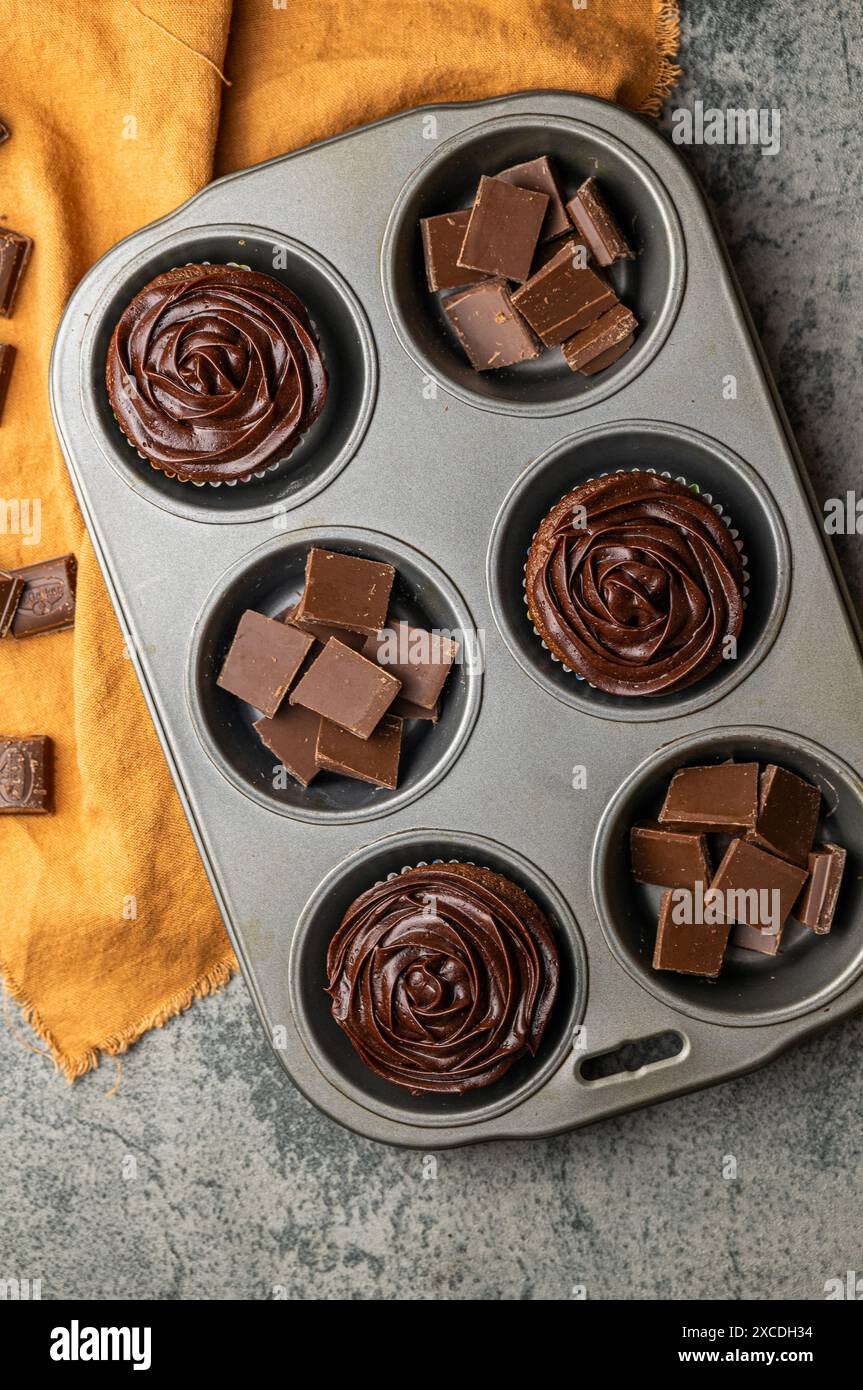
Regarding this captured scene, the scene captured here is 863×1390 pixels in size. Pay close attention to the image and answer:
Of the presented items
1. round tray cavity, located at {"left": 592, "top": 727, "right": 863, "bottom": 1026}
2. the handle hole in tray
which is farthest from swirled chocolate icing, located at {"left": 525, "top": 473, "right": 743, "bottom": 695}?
the handle hole in tray

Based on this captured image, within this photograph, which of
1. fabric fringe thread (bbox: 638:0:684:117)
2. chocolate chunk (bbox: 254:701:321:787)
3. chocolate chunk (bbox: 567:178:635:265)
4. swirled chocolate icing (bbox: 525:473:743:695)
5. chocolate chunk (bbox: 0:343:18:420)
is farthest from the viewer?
chocolate chunk (bbox: 0:343:18:420)

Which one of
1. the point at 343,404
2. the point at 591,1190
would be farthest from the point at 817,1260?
the point at 343,404

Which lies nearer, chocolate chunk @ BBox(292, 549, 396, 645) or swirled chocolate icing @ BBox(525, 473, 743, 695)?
swirled chocolate icing @ BBox(525, 473, 743, 695)

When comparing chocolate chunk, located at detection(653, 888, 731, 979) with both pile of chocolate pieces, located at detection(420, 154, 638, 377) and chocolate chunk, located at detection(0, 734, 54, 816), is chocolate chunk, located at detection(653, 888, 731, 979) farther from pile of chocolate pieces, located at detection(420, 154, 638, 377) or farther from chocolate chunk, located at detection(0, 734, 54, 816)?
chocolate chunk, located at detection(0, 734, 54, 816)

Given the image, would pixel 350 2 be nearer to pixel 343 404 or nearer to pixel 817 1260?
pixel 343 404

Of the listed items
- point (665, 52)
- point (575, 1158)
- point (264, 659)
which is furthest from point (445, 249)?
point (575, 1158)

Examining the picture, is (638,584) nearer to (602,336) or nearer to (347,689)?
(602,336)

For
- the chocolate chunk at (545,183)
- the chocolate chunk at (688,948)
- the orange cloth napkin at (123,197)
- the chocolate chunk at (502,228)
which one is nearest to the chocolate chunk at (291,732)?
the orange cloth napkin at (123,197)
